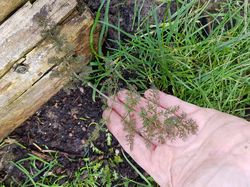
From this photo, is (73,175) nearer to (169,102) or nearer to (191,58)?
(169,102)

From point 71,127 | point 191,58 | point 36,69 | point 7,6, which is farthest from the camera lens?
point 71,127

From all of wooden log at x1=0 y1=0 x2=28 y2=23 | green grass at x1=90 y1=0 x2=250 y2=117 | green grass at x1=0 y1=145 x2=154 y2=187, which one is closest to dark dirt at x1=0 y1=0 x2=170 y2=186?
green grass at x1=0 y1=145 x2=154 y2=187

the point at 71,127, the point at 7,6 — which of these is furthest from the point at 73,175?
the point at 7,6

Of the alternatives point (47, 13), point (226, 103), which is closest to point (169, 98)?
point (226, 103)

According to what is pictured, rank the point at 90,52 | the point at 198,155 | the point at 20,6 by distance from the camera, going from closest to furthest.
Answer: the point at 20,6, the point at 198,155, the point at 90,52

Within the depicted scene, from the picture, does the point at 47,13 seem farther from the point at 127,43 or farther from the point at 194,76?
the point at 194,76

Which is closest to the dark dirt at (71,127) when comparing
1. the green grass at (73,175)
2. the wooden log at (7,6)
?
the green grass at (73,175)

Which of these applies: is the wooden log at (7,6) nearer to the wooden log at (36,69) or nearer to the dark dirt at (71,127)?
the wooden log at (36,69)

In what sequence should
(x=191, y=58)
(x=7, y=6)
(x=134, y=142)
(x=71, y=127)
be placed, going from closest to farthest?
(x=7, y=6) → (x=134, y=142) → (x=191, y=58) → (x=71, y=127)
